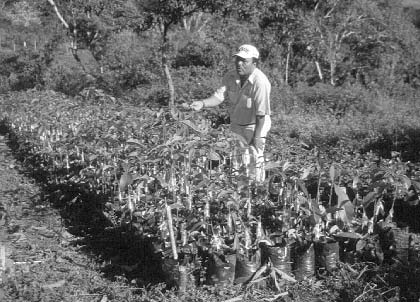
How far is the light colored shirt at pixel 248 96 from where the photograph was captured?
425cm

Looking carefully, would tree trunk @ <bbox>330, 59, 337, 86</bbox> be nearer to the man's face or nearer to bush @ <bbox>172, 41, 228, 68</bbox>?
bush @ <bbox>172, 41, 228, 68</bbox>

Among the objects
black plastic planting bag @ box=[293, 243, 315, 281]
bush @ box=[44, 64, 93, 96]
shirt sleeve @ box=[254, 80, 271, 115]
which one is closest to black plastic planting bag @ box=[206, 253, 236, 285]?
black plastic planting bag @ box=[293, 243, 315, 281]

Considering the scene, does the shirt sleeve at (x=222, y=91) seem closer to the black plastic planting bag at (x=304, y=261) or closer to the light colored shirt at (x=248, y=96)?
the light colored shirt at (x=248, y=96)

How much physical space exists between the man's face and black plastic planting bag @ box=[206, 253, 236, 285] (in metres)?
1.67

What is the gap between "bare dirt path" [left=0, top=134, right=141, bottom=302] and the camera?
3205 millimetres

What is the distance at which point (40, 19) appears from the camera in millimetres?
28484

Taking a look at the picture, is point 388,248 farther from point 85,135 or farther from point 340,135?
point 340,135

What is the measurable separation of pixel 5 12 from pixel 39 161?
27754 mm

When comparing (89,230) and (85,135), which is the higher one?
(85,135)

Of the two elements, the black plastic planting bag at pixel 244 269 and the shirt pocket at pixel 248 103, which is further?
the shirt pocket at pixel 248 103

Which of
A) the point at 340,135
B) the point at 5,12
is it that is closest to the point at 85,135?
the point at 340,135

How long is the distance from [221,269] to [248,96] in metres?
1.73

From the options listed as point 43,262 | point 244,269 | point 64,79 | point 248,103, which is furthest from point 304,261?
point 64,79

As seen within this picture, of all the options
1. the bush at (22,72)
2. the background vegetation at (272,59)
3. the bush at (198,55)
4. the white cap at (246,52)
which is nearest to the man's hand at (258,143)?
the white cap at (246,52)
